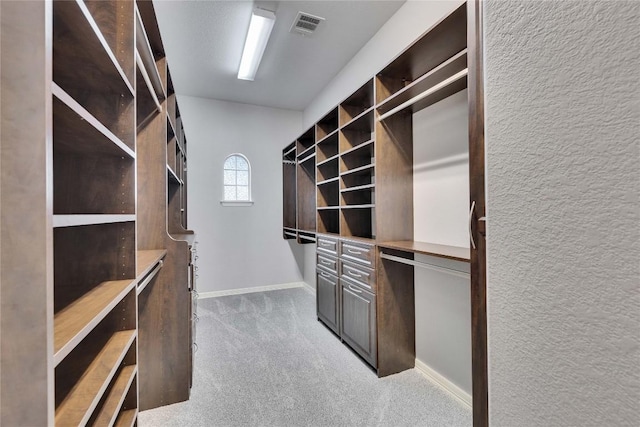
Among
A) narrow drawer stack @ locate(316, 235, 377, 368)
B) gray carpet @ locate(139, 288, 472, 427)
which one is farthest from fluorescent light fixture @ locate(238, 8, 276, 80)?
gray carpet @ locate(139, 288, 472, 427)

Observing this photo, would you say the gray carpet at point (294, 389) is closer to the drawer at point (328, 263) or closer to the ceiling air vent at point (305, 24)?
the drawer at point (328, 263)

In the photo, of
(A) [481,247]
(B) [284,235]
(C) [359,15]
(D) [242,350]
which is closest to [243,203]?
(B) [284,235]

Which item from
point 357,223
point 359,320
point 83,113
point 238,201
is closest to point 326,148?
point 357,223

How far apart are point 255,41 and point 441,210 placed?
2426 mm

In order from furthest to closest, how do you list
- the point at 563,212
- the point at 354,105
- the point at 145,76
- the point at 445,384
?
the point at 354,105, the point at 445,384, the point at 145,76, the point at 563,212

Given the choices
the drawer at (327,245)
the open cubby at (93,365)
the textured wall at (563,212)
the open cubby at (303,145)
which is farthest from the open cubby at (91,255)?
the open cubby at (303,145)

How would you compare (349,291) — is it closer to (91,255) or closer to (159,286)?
(159,286)

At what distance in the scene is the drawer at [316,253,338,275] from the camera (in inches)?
120

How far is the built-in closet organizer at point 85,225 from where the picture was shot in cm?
53

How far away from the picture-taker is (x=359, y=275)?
102 inches

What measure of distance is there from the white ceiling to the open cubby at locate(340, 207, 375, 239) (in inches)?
69.4

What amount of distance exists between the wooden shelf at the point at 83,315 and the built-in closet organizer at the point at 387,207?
1171mm

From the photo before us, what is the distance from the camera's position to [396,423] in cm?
184

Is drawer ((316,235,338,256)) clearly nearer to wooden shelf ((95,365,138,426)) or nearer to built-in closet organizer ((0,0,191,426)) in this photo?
built-in closet organizer ((0,0,191,426))
